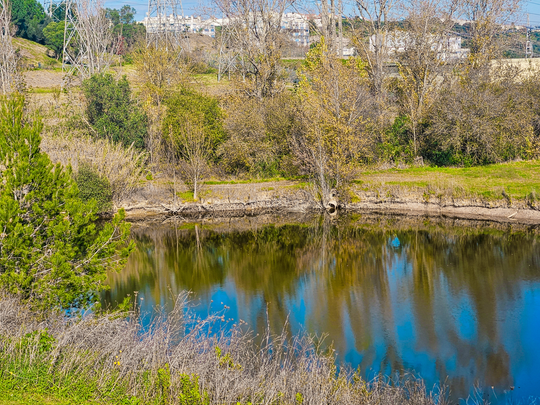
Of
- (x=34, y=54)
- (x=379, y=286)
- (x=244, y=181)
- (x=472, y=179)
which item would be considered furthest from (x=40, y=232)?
(x=34, y=54)

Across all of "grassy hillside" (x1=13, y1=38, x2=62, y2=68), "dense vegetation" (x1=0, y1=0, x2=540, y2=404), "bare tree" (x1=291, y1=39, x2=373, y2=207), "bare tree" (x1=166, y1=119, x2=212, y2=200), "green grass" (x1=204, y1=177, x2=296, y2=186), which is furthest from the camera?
"grassy hillside" (x1=13, y1=38, x2=62, y2=68)

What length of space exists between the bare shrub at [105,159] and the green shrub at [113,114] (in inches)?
81.2

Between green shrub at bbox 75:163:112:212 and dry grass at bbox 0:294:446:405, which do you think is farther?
green shrub at bbox 75:163:112:212

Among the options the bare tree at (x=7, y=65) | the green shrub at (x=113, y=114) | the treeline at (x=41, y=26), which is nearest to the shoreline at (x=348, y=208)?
the green shrub at (x=113, y=114)

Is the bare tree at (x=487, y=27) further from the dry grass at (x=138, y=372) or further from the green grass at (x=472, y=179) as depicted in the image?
the dry grass at (x=138, y=372)

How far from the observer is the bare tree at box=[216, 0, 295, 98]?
3616 centimetres

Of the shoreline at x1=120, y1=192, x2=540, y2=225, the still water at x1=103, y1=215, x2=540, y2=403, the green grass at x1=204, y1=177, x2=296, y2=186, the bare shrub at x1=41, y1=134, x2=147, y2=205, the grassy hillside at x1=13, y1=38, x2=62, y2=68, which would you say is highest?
the grassy hillside at x1=13, y1=38, x2=62, y2=68

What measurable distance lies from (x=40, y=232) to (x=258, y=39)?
2769 cm

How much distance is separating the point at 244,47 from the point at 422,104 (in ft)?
41.7

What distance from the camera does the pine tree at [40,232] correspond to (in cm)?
Result: 1130

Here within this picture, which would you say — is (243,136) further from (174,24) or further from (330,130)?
(174,24)

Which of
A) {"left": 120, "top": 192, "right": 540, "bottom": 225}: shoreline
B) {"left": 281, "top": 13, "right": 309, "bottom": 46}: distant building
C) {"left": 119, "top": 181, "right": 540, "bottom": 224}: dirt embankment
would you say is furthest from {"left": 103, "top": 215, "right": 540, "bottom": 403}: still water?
{"left": 281, "top": 13, "right": 309, "bottom": 46}: distant building

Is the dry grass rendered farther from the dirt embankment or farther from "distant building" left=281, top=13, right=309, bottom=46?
"distant building" left=281, top=13, right=309, bottom=46

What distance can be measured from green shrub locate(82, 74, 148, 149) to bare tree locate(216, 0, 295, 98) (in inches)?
302
